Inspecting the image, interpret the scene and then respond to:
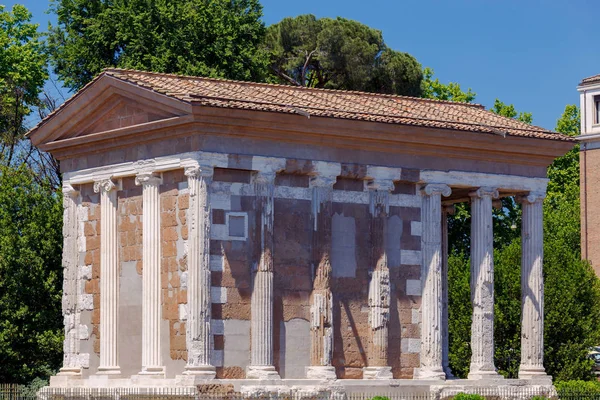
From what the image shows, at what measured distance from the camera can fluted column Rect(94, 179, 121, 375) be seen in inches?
1406

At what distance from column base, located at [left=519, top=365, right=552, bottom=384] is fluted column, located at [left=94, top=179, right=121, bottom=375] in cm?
971

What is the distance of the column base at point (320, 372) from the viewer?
3456cm

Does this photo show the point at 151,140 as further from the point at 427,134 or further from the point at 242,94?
the point at 427,134

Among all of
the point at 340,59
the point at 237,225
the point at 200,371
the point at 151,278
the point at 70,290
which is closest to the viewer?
the point at 200,371

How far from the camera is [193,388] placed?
32625mm

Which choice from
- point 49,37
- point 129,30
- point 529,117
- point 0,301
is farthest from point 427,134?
point 529,117

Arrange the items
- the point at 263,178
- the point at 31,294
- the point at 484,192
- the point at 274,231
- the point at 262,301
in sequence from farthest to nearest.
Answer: the point at 31,294
the point at 484,192
the point at 274,231
the point at 263,178
the point at 262,301

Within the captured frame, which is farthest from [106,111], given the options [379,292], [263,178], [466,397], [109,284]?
[466,397]

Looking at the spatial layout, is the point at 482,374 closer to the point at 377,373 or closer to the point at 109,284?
the point at 377,373

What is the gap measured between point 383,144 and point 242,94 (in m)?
3.44

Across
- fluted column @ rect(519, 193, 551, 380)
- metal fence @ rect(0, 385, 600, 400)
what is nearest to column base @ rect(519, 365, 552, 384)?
fluted column @ rect(519, 193, 551, 380)

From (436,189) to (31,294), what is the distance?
14.6 meters

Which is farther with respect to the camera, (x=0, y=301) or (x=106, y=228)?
(x=0, y=301)

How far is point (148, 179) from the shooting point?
34.7 meters
